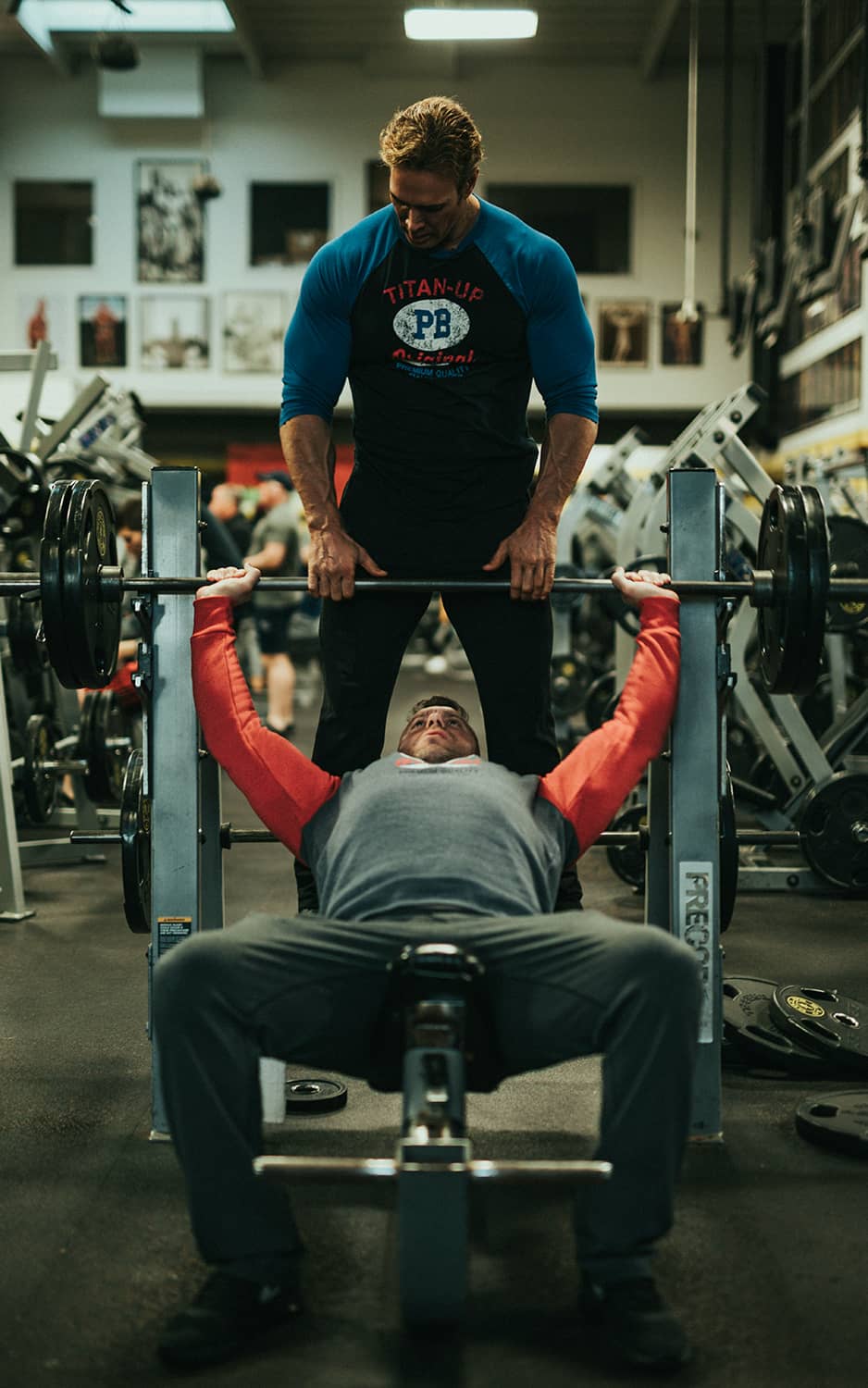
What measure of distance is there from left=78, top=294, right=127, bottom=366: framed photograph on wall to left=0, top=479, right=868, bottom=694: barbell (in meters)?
11.9

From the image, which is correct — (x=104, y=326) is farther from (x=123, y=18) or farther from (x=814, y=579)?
(x=814, y=579)

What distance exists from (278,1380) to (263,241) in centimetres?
1291

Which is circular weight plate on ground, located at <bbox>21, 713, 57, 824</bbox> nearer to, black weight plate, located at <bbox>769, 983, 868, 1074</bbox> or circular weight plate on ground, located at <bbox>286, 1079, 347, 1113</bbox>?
circular weight plate on ground, located at <bbox>286, 1079, 347, 1113</bbox>

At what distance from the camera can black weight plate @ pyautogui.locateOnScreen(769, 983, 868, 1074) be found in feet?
7.49

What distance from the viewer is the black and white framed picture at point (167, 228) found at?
1310cm

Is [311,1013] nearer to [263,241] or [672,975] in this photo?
[672,975]

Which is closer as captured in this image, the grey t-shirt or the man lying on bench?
the man lying on bench

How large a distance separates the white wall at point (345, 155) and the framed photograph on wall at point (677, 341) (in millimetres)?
69

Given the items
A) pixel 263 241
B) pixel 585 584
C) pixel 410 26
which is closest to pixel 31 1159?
pixel 585 584

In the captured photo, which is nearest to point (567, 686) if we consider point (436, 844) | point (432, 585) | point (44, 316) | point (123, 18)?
point (432, 585)

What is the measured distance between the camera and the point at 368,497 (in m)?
2.21

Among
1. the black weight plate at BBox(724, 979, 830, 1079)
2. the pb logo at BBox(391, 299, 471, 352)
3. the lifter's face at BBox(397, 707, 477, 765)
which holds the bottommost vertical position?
the black weight plate at BBox(724, 979, 830, 1079)

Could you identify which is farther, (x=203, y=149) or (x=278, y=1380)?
(x=203, y=149)

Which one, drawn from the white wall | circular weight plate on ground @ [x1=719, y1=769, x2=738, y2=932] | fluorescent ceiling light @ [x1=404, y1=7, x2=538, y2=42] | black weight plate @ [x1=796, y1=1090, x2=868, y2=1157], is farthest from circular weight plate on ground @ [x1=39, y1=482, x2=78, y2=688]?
the white wall
